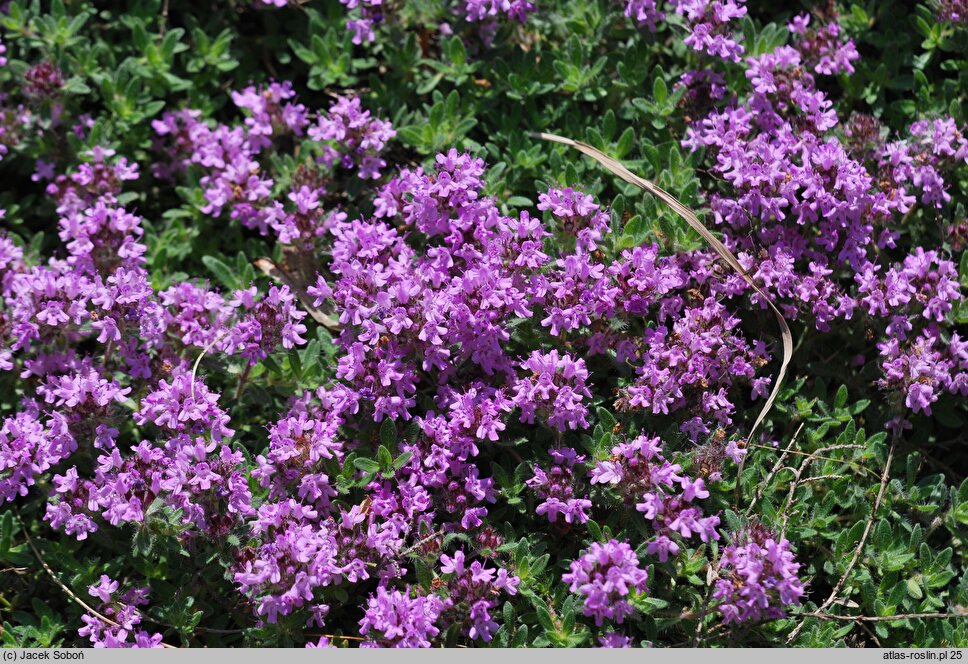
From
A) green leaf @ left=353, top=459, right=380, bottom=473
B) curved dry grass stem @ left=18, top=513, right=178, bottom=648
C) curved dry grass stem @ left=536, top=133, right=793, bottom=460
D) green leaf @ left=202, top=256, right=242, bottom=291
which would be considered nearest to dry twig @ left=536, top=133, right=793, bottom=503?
curved dry grass stem @ left=536, top=133, right=793, bottom=460

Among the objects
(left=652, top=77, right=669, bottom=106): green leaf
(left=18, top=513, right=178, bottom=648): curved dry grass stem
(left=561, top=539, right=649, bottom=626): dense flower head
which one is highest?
(left=652, top=77, right=669, bottom=106): green leaf

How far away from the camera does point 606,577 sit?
11.8 ft

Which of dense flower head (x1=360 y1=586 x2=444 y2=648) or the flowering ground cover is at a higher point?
the flowering ground cover

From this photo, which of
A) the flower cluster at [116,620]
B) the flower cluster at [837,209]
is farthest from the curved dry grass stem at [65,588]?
the flower cluster at [837,209]

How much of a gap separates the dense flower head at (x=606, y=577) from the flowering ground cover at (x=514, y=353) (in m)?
0.01

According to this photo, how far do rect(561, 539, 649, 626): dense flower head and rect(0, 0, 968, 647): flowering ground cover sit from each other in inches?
0.5

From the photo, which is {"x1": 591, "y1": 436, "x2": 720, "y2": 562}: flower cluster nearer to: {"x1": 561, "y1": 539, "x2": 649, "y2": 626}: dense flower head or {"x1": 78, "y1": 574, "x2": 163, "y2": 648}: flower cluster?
{"x1": 561, "y1": 539, "x2": 649, "y2": 626}: dense flower head

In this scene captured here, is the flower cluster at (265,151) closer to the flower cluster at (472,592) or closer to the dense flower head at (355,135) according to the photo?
the dense flower head at (355,135)

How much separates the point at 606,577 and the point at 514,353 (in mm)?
1112

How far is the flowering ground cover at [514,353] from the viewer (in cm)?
385

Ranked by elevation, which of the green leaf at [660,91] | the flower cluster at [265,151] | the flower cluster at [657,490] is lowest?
the flower cluster at [657,490]

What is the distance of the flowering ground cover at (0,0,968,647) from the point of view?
3.85 m
